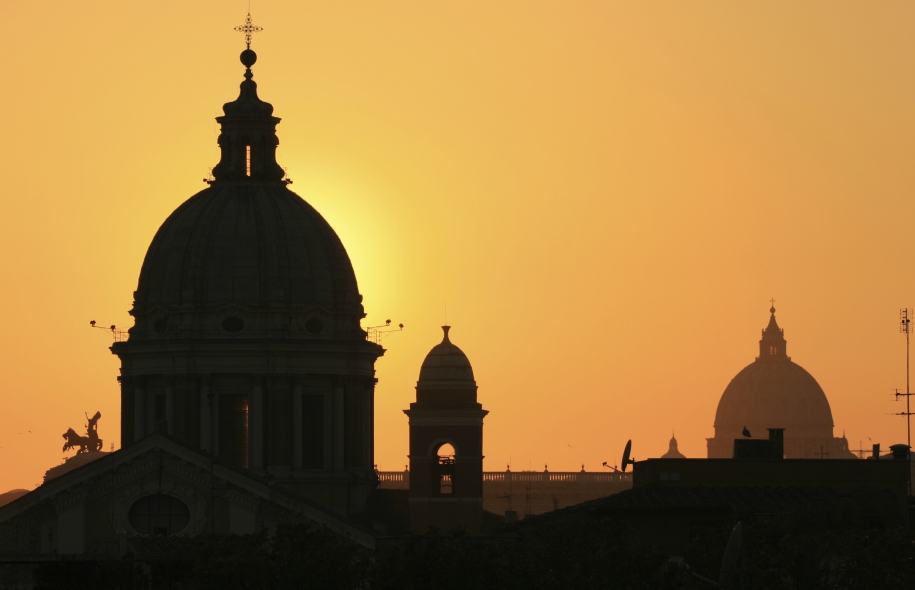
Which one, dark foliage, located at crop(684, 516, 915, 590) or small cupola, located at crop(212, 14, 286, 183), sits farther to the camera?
small cupola, located at crop(212, 14, 286, 183)

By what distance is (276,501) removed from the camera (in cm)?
12388

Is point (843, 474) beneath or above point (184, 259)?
beneath

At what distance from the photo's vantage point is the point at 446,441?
136 meters

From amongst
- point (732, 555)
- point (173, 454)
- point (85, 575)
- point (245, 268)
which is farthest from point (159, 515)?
point (732, 555)

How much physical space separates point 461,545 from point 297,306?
3800 cm

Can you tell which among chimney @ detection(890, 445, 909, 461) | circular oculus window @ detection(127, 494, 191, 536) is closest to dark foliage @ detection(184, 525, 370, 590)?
circular oculus window @ detection(127, 494, 191, 536)

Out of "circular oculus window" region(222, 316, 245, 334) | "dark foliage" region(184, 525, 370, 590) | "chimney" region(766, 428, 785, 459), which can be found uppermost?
"circular oculus window" region(222, 316, 245, 334)

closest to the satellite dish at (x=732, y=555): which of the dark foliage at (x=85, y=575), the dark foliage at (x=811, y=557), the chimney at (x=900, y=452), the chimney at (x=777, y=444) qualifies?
the dark foliage at (x=811, y=557)

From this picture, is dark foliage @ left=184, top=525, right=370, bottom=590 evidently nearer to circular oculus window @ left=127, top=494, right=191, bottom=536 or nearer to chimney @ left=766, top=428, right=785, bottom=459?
circular oculus window @ left=127, top=494, right=191, bottom=536

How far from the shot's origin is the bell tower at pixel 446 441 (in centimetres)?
13538

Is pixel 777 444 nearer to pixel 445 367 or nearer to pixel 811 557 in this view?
pixel 445 367

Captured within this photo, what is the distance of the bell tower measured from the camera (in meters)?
135

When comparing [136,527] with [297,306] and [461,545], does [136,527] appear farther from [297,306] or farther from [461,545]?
A: [461,545]

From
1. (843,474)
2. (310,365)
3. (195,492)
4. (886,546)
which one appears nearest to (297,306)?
(310,365)
